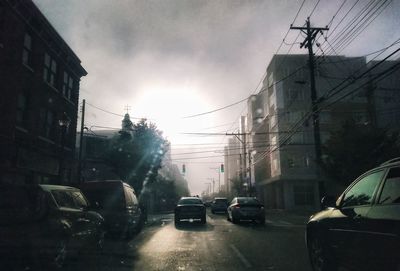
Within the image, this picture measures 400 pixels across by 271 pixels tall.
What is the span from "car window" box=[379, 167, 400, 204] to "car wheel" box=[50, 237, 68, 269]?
5.44 meters

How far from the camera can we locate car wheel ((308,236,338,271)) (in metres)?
6.41

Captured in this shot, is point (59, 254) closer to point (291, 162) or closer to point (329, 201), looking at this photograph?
point (329, 201)

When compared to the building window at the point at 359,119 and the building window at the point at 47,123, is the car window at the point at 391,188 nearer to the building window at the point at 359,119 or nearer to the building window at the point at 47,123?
the building window at the point at 47,123

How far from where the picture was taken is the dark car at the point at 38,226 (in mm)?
6504

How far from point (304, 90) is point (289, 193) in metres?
13.9

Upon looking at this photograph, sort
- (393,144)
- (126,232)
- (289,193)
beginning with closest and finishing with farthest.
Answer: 1. (126,232)
2. (393,144)
3. (289,193)

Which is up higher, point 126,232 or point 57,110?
point 57,110

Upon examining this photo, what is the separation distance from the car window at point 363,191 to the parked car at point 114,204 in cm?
903

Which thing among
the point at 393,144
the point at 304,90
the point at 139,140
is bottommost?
the point at 393,144

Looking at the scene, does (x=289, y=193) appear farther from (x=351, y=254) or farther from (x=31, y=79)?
(x=351, y=254)

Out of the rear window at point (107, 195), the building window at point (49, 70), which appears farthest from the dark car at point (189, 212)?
the building window at point (49, 70)

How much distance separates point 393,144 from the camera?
23.6 meters

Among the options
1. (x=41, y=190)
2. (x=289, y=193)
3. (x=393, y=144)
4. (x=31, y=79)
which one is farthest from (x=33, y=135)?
(x=289, y=193)

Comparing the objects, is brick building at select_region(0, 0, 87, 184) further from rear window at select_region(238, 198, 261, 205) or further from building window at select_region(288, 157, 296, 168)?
building window at select_region(288, 157, 296, 168)
